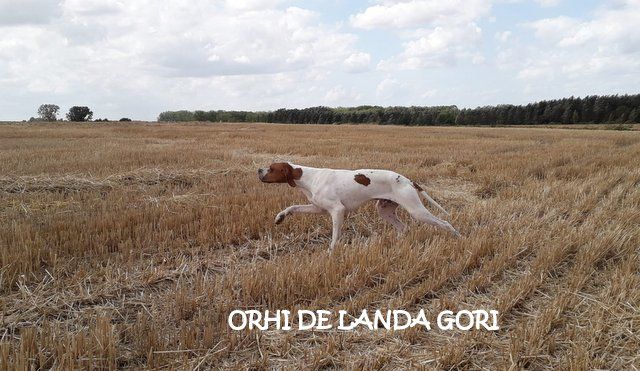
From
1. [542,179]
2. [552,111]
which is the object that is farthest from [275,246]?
[552,111]

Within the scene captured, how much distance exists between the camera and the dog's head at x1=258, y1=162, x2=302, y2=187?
548cm

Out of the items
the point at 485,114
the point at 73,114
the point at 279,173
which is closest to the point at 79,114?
the point at 73,114

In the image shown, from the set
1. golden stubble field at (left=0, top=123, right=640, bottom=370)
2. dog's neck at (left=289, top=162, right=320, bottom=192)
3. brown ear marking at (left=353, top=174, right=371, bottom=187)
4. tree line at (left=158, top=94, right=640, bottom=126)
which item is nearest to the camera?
golden stubble field at (left=0, top=123, right=640, bottom=370)

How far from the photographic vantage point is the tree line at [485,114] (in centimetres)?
6500

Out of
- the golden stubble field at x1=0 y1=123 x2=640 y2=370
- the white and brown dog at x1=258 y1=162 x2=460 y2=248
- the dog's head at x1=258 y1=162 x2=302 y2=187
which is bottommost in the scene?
the golden stubble field at x1=0 y1=123 x2=640 y2=370

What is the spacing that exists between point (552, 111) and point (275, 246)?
238ft

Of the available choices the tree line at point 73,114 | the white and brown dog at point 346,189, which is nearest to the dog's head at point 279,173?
the white and brown dog at point 346,189

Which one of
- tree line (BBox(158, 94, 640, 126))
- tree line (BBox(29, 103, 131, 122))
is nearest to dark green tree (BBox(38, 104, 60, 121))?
tree line (BBox(29, 103, 131, 122))

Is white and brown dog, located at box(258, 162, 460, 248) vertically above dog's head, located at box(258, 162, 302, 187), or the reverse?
dog's head, located at box(258, 162, 302, 187)

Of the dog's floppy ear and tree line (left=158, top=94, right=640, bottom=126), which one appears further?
tree line (left=158, top=94, right=640, bottom=126)

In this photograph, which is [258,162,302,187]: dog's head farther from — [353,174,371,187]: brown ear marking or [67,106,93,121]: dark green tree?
[67,106,93,121]: dark green tree

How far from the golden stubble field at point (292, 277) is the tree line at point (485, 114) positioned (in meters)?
66.9

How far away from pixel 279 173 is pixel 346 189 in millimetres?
843

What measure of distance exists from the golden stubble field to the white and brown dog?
37 centimetres
